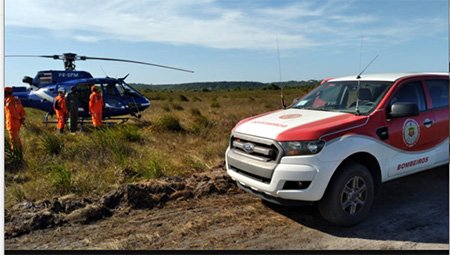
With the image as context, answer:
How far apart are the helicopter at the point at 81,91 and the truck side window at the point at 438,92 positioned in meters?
11.8

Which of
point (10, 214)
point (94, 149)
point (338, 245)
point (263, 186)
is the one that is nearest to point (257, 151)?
point (263, 186)

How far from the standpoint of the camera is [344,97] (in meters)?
5.57

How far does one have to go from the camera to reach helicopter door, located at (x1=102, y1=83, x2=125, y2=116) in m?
15.1

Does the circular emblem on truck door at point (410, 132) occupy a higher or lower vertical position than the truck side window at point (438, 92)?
lower

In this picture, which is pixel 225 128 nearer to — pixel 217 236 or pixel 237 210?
pixel 237 210

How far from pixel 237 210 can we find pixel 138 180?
7.49 ft

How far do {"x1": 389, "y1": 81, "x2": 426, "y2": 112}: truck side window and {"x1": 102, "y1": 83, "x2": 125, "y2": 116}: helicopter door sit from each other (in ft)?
40.0

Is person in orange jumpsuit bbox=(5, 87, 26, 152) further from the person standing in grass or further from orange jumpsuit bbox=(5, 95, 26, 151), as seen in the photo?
the person standing in grass

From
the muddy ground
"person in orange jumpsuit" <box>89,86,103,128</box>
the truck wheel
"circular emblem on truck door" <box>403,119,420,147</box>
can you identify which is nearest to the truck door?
"circular emblem on truck door" <box>403,119,420,147</box>

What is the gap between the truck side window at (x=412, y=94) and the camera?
520 centimetres

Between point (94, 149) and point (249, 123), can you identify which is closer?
point (249, 123)

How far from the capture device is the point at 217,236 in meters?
4.37

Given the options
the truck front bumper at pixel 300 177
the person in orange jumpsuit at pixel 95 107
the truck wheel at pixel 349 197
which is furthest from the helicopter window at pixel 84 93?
the truck wheel at pixel 349 197

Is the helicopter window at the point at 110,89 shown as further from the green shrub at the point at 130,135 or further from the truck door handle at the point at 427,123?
the truck door handle at the point at 427,123
